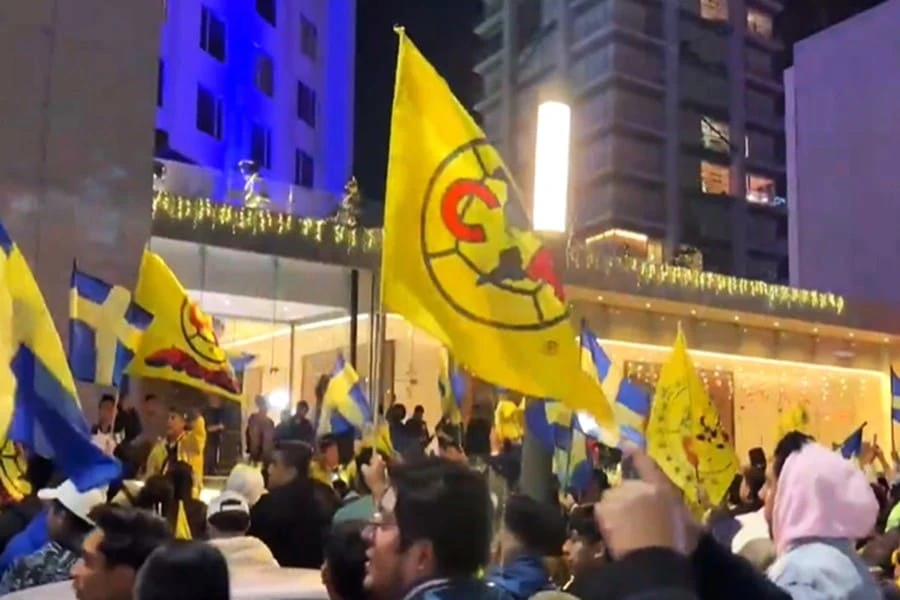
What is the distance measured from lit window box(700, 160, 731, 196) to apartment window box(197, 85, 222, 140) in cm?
2181

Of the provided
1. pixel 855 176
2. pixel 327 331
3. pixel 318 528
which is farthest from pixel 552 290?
pixel 855 176

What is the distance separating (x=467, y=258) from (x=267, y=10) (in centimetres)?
3658

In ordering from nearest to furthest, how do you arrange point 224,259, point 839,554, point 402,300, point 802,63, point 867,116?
point 839,554 → point 402,300 → point 224,259 → point 867,116 → point 802,63

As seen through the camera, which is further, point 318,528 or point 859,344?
point 859,344

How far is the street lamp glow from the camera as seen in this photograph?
6801mm

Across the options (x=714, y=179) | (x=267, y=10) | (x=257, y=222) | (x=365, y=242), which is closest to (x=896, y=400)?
(x=365, y=242)

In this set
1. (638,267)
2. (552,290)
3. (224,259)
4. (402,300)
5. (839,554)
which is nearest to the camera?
(839,554)

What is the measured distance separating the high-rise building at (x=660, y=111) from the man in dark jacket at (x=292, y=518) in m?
39.7

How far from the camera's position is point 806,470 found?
12.8 feet

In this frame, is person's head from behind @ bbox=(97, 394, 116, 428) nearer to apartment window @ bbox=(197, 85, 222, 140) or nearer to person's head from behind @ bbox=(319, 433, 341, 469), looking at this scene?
person's head from behind @ bbox=(319, 433, 341, 469)

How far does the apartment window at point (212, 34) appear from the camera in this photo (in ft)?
122

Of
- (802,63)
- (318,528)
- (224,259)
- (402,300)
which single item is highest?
(802,63)

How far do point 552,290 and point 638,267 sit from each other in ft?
51.4

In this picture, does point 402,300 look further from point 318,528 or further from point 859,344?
point 859,344
